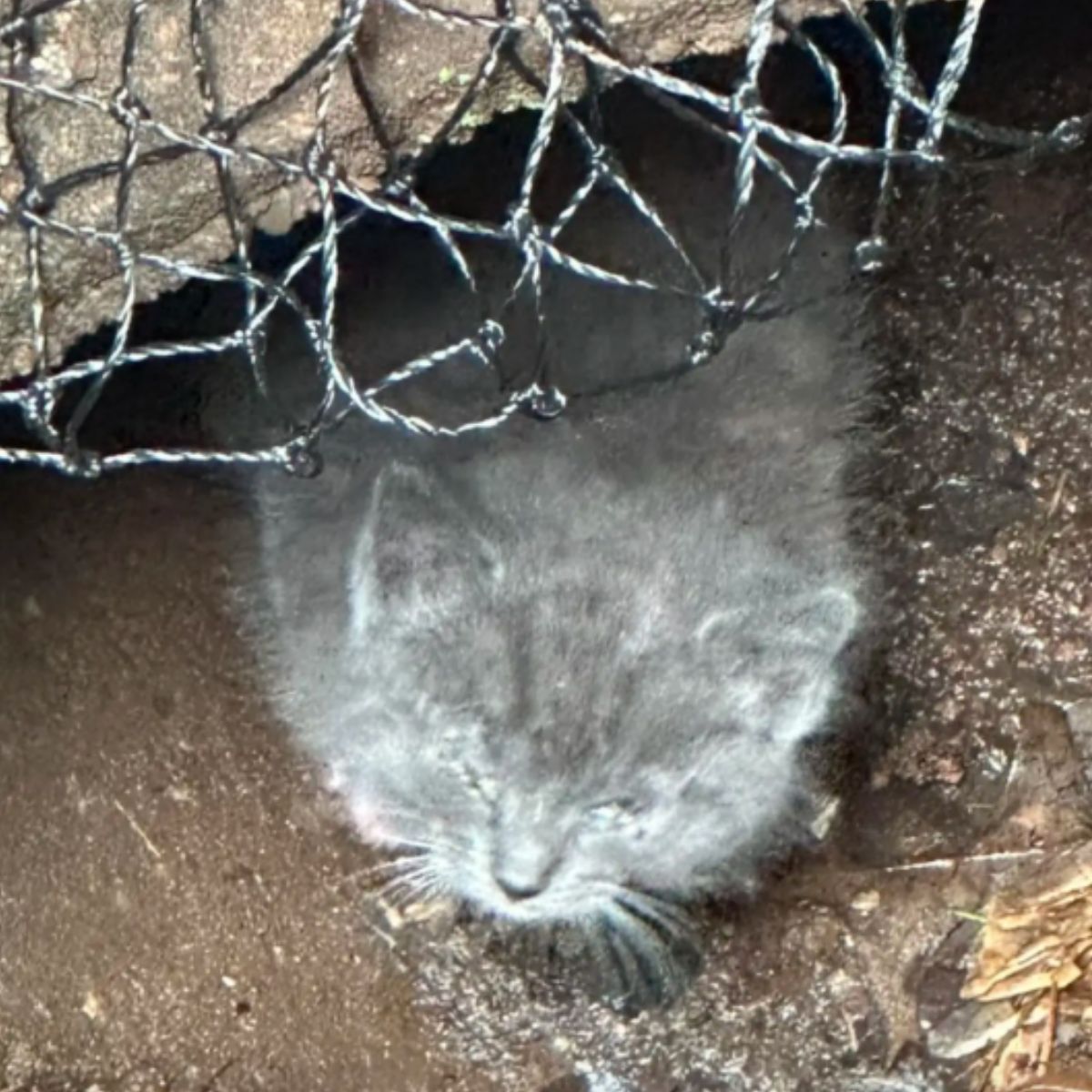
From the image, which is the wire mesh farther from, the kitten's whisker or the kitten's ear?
the kitten's whisker

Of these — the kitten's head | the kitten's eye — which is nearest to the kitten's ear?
the kitten's head

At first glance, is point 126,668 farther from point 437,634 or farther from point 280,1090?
point 280,1090

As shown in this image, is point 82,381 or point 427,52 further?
point 82,381

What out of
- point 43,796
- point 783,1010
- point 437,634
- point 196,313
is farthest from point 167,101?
point 783,1010

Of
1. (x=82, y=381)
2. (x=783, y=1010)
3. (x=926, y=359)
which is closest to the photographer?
(x=82, y=381)

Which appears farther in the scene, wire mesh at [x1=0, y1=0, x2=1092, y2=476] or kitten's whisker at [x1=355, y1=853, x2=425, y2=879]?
kitten's whisker at [x1=355, y1=853, x2=425, y2=879]

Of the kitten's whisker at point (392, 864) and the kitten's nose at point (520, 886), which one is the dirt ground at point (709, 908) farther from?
the kitten's nose at point (520, 886)

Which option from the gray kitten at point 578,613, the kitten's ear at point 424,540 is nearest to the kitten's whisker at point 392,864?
the gray kitten at point 578,613
